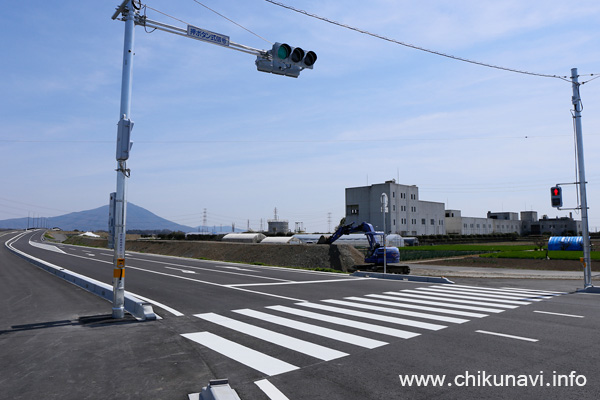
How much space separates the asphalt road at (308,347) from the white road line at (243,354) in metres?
0.03

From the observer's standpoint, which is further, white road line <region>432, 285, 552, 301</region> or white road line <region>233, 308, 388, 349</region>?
white road line <region>432, 285, 552, 301</region>

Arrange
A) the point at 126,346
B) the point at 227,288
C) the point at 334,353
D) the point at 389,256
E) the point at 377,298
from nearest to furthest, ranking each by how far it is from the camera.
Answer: the point at 334,353 < the point at 126,346 < the point at 377,298 < the point at 227,288 < the point at 389,256

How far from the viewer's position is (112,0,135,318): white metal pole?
10.2 m

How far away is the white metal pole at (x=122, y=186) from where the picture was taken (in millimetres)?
10195

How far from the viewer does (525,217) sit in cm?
13475

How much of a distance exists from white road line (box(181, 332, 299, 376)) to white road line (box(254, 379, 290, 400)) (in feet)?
1.26

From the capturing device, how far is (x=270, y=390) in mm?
5398

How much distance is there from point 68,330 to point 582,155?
2042cm

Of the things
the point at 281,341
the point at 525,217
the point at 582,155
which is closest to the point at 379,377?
the point at 281,341

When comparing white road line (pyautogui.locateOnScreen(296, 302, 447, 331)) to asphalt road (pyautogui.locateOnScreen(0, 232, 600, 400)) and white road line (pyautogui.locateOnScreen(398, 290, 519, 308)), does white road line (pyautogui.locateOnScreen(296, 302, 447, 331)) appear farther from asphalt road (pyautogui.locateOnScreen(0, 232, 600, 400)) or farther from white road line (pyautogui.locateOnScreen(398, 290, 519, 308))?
white road line (pyautogui.locateOnScreen(398, 290, 519, 308))

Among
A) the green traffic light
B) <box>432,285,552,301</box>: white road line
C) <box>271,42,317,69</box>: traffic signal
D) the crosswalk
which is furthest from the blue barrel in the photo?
the green traffic light

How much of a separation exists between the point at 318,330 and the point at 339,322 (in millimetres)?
1000

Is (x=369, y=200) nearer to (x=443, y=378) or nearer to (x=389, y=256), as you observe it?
(x=389, y=256)

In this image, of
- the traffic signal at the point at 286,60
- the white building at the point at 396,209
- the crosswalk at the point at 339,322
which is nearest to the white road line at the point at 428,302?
the crosswalk at the point at 339,322
